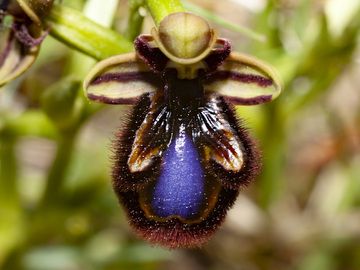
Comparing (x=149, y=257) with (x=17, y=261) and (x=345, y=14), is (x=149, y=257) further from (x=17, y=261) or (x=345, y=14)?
(x=345, y=14)

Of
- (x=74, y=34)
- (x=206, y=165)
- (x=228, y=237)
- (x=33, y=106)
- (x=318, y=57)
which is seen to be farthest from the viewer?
(x=228, y=237)

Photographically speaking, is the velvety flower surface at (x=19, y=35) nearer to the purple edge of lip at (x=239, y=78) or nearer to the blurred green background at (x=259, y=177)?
the blurred green background at (x=259, y=177)

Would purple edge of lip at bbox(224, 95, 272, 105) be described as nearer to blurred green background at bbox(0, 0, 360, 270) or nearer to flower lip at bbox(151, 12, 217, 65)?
flower lip at bbox(151, 12, 217, 65)

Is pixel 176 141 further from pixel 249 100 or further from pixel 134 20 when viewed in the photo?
pixel 134 20

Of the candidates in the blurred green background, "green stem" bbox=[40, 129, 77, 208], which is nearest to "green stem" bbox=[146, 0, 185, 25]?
the blurred green background

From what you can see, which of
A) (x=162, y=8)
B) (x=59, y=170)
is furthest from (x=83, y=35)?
(x=59, y=170)

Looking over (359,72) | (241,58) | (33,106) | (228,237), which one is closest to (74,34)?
(241,58)
